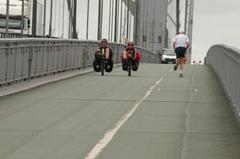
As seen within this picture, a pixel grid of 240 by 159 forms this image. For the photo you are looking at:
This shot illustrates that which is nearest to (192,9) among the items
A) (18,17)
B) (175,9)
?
(175,9)

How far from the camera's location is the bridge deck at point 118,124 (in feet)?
35.9

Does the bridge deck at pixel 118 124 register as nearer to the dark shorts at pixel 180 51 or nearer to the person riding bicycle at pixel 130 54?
the dark shorts at pixel 180 51

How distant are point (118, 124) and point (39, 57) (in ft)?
39.0

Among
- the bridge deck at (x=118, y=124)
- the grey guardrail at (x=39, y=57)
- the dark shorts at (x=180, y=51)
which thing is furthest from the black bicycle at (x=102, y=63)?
the bridge deck at (x=118, y=124)

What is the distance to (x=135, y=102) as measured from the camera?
61.7 ft

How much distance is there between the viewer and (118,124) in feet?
46.2

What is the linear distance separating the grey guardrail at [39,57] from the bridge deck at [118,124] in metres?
0.90

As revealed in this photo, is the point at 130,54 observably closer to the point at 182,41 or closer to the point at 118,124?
the point at 182,41

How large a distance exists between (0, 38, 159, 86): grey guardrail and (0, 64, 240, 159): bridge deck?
0.90m

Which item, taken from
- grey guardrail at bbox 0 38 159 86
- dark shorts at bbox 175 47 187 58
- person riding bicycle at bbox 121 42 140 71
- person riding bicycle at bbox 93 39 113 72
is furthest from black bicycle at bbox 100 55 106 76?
dark shorts at bbox 175 47 187 58

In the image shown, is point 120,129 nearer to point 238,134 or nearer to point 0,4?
point 238,134

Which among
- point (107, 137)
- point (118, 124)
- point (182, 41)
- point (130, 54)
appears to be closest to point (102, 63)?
point (130, 54)

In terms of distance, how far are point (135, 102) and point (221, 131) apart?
18.0ft

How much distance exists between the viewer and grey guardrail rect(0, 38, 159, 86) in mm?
21172
